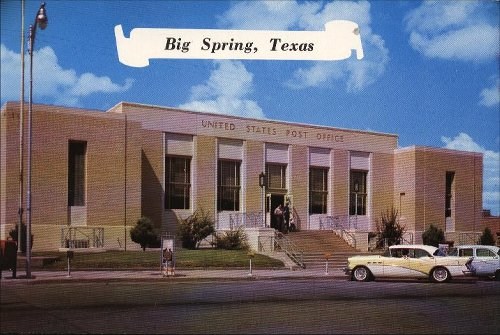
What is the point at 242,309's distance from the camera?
12.4m

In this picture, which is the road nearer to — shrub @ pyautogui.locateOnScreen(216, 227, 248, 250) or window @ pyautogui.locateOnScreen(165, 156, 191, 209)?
shrub @ pyautogui.locateOnScreen(216, 227, 248, 250)

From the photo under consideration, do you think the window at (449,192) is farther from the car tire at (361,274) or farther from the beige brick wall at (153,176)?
the car tire at (361,274)

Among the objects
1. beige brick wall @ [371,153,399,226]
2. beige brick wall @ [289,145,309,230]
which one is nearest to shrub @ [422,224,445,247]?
beige brick wall @ [371,153,399,226]

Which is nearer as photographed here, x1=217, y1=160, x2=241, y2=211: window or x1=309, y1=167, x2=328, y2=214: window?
x1=217, y1=160, x2=241, y2=211: window

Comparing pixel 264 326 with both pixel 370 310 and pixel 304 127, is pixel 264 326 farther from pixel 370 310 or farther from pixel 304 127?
pixel 304 127

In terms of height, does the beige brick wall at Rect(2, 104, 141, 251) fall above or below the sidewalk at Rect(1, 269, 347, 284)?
above

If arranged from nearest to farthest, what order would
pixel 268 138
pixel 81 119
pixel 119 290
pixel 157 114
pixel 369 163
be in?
pixel 119 290 < pixel 81 119 < pixel 157 114 < pixel 268 138 < pixel 369 163

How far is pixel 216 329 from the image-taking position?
9.89 meters

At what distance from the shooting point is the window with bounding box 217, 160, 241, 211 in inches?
1396

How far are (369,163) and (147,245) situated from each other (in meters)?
16.8

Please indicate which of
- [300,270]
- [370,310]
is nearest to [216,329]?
[370,310]

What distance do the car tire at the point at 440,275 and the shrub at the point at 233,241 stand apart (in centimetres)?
1212

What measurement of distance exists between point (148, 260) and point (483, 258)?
12.5 meters

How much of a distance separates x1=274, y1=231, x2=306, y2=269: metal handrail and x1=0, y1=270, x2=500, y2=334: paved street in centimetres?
931
